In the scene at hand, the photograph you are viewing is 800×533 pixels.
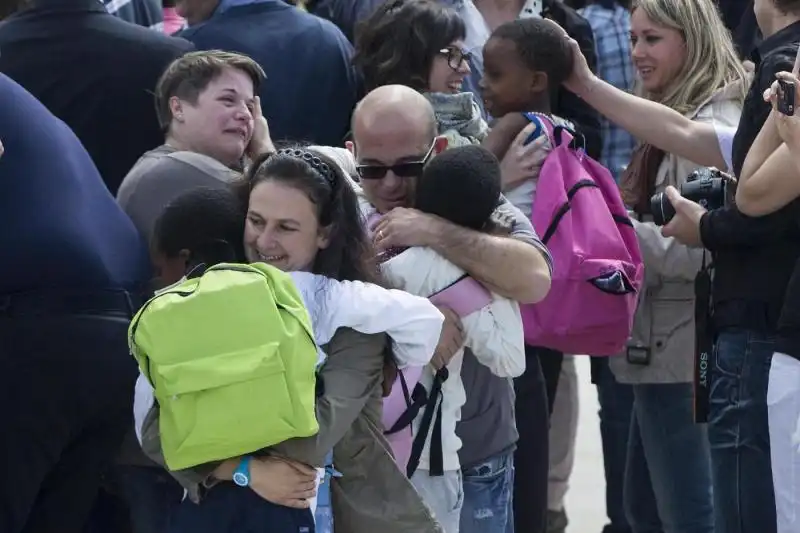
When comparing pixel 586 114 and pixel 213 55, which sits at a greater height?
pixel 213 55

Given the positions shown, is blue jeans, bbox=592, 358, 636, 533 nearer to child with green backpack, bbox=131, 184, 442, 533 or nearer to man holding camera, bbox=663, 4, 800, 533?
man holding camera, bbox=663, 4, 800, 533

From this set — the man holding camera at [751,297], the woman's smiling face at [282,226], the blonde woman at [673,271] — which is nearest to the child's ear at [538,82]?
the blonde woman at [673,271]

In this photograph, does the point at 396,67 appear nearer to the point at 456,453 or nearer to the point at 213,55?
the point at 213,55

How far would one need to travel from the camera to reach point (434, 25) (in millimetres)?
3918

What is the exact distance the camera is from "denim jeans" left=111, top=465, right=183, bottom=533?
10.8 ft

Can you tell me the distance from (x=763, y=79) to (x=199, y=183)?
52.8 inches

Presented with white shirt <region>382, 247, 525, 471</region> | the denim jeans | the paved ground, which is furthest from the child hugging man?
the paved ground

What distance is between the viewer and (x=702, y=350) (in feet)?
12.4

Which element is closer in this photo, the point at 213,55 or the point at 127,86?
the point at 213,55

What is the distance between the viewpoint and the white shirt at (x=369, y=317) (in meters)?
2.82

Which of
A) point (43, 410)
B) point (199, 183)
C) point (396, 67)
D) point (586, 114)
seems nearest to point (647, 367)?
point (586, 114)

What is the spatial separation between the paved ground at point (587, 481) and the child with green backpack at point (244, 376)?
8.58 ft

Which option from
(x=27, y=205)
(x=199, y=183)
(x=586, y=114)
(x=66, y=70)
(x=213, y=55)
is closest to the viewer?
(x=27, y=205)

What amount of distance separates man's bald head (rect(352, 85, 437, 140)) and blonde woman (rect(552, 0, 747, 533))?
93 centimetres
